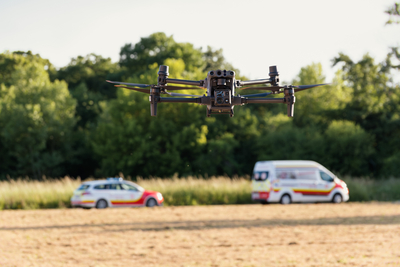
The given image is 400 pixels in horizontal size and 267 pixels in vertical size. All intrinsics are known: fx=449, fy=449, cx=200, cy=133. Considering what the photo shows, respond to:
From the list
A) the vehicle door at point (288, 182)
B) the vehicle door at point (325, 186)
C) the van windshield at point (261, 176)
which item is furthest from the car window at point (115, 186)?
the vehicle door at point (325, 186)

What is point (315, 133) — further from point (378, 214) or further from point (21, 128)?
point (21, 128)

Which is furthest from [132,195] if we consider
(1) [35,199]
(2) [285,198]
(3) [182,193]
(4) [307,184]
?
(4) [307,184]

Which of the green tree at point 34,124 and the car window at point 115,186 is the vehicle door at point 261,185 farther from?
the green tree at point 34,124

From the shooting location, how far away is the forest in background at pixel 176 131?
44.6 meters

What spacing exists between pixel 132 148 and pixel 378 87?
2582 cm

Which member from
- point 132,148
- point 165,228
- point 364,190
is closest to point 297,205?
point 364,190

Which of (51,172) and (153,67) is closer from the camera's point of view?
(153,67)

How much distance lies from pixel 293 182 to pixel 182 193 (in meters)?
7.32

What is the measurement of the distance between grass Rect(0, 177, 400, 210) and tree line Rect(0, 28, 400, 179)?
35.2 feet

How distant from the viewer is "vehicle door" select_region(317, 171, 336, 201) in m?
25.3

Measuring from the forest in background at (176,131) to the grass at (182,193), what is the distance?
1069 cm

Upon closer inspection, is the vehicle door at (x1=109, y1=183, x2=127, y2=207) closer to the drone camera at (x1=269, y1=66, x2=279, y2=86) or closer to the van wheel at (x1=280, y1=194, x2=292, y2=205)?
the van wheel at (x1=280, y1=194, x2=292, y2=205)

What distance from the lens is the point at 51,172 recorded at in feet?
165

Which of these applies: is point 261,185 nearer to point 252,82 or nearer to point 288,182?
point 288,182
